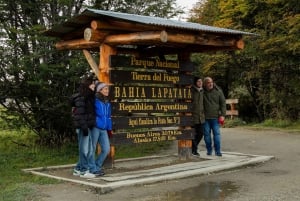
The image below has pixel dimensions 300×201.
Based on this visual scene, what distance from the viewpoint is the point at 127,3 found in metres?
13.2

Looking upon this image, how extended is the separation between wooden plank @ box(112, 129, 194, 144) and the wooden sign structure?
2 cm

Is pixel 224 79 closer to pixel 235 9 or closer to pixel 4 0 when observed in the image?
pixel 235 9

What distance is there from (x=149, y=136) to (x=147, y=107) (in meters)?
0.58

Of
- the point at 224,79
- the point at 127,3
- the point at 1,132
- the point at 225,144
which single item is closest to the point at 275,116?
the point at 224,79

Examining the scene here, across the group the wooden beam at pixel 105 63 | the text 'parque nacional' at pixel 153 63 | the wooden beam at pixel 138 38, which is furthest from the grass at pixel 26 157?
the wooden beam at pixel 138 38

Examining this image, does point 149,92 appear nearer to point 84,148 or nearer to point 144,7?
point 84,148

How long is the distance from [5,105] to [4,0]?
2.48 m

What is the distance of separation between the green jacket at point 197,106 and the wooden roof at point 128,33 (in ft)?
3.99

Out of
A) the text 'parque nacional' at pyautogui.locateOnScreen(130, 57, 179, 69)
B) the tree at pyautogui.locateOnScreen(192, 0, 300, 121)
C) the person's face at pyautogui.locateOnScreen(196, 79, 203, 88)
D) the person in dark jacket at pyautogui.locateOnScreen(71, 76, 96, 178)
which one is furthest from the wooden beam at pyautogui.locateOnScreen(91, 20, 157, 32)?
the tree at pyautogui.locateOnScreen(192, 0, 300, 121)

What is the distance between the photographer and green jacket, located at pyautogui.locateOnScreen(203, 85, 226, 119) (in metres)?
11.8

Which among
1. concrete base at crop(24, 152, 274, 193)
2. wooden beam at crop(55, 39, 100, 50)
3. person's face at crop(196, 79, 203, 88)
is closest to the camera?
concrete base at crop(24, 152, 274, 193)

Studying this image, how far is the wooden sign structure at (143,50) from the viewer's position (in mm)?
9328

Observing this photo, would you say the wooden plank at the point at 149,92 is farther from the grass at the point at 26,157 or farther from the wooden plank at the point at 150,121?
the grass at the point at 26,157

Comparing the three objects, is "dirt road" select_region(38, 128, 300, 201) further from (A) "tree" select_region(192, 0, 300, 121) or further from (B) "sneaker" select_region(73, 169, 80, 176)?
(A) "tree" select_region(192, 0, 300, 121)
